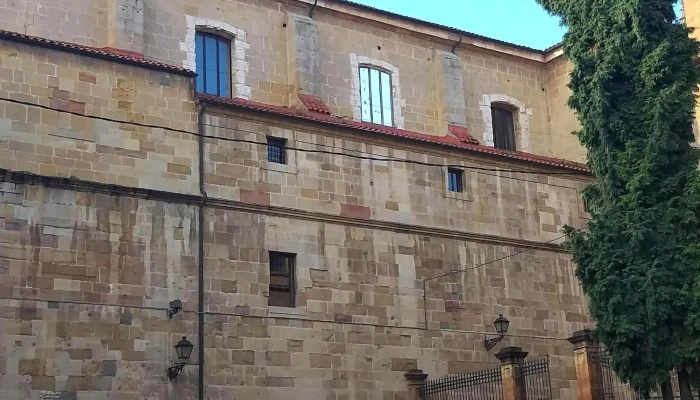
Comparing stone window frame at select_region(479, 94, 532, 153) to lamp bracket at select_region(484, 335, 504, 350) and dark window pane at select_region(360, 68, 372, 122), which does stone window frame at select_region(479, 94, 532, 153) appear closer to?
dark window pane at select_region(360, 68, 372, 122)

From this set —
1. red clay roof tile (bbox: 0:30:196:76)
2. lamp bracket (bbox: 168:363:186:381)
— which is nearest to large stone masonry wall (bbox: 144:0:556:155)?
red clay roof tile (bbox: 0:30:196:76)

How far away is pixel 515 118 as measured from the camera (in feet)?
95.3

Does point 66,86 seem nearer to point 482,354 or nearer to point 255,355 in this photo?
point 255,355

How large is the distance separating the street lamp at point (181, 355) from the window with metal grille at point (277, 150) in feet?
15.2

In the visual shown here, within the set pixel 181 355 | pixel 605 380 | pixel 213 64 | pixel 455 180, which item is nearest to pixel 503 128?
pixel 455 180

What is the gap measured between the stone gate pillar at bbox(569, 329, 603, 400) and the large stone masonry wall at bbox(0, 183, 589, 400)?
4.36 meters

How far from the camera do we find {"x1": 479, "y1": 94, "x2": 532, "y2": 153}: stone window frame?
28109mm

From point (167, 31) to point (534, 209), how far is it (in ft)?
32.4

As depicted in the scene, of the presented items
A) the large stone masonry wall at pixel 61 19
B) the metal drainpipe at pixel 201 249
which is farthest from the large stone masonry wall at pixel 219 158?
the large stone masonry wall at pixel 61 19

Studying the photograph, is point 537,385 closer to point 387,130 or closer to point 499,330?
point 499,330

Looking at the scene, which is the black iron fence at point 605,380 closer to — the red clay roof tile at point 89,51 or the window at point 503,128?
the window at point 503,128

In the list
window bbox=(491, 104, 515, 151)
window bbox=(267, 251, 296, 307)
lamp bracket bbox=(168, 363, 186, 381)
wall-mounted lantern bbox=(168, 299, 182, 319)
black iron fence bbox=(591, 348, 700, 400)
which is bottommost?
black iron fence bbox=(591, 348, 700, 400)

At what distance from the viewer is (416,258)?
75.3 feet

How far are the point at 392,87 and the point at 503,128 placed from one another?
13.0 ft
